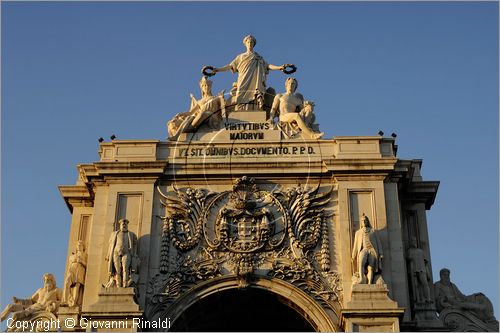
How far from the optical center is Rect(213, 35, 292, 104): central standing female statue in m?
29.3

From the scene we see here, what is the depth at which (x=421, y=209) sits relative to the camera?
28141 mm

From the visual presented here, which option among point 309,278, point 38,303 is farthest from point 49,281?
point 309,278

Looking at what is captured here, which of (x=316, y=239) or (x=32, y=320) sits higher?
(x=316, y=239)

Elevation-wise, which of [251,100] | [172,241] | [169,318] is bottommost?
[169,318]

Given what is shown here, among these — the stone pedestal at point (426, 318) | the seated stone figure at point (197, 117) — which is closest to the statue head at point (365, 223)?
the stone pedestal at point (426, 318)

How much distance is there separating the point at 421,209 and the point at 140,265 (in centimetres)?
868

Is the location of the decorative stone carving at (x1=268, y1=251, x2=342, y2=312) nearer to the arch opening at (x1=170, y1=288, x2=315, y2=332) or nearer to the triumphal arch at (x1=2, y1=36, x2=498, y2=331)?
the triumphal arch at (x1=2, y1=36, x2=498, y2=331)

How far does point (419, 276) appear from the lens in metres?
26.0

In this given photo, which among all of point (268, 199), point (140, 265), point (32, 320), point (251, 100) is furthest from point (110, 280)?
point (251, 100)

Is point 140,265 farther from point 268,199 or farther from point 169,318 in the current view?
point 268,199

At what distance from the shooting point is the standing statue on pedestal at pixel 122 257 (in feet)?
81.7

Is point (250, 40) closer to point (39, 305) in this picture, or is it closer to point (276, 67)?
point (276, 67)

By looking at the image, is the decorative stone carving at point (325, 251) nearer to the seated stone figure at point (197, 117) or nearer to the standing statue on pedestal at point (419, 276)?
the standing statue on pedestal at point (419, 276)

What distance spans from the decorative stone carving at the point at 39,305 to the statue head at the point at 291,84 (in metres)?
9.19
